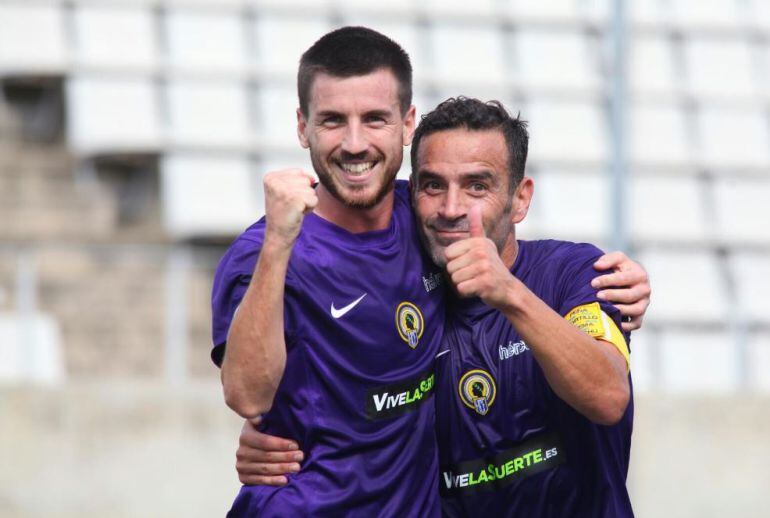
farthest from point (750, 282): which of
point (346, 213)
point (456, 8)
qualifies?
point (346, 213)

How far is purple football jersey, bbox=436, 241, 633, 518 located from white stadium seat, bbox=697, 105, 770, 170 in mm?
8703

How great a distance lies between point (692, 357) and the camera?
457 inches

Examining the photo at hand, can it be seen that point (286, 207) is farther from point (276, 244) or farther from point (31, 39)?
point (31, 39)

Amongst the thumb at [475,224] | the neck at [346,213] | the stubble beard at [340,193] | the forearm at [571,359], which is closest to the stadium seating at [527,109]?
the neck at [346,213]

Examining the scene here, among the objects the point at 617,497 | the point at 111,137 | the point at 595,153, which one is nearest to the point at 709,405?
the point at 595,153

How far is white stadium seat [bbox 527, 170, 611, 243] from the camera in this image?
1182 cm

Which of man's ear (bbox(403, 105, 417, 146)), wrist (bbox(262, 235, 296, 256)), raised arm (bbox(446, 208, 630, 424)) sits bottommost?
Answer: raised arm (bbox(446, 208, 630, 424))

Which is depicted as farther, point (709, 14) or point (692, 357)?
point (709, 14)

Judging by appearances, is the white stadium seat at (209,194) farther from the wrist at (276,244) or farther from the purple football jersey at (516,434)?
the wrist at (276,244)

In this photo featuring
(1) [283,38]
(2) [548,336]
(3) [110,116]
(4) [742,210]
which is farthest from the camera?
(4) [742,210]

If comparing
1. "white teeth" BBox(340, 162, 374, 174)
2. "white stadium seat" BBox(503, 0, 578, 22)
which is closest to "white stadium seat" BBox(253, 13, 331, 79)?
"white stadium seat" BBox(503, 0, 578, 22)

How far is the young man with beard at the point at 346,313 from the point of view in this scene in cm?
404

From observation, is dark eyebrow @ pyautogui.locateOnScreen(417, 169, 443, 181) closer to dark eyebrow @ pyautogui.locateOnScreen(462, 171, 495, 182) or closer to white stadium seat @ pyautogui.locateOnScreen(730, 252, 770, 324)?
dark eyebrow @ pyautogui.locateOnScreen(462, 171, 495, 182)

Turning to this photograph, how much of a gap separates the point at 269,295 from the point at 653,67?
31.9ft
